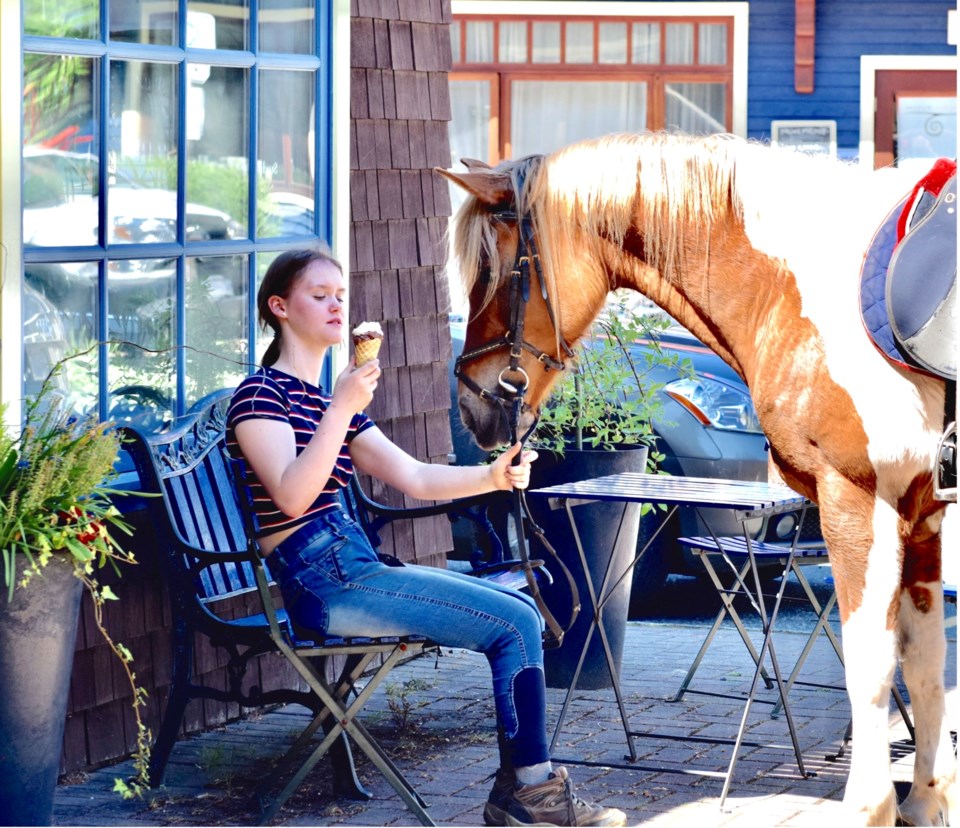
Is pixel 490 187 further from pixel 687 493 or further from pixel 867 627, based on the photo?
pixel 867 627

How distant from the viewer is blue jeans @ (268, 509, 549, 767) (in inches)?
138

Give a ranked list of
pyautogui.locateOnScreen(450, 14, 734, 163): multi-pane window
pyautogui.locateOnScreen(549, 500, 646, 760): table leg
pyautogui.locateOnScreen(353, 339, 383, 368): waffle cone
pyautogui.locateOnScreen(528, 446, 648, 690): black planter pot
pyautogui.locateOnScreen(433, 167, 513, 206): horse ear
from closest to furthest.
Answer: pyautogui.locateOnScreen(353, 339, 383, 368): waffle cone, pyautogui.locateOnScreen(433, 167, 513, 206): horse ear, pyautogui.locateOnScreen(549, 500, 646, 760): table leg, pyautogui.locateOnScreen(528, 446, 648, 690): black planter pot, pyautogui.locateOnScreen(450, 14, 734, 163): multi-pane window

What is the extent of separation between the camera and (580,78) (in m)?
14.5

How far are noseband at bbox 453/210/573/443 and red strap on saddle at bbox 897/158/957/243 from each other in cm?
82

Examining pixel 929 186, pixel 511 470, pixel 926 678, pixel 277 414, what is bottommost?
pixel 926 678

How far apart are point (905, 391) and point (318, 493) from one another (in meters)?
1.32

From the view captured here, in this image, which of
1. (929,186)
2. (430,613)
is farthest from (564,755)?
(929,186)

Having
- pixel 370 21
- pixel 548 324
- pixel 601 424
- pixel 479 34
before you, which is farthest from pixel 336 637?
pixel 479 34

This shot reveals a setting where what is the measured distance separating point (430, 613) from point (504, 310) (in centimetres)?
74

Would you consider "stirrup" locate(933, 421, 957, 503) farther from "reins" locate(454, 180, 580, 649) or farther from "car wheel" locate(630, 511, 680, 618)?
"car wheel" locate(630, 511, 680, 618)

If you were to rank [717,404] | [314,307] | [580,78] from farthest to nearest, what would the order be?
[580,78], [717,404], [314,307]

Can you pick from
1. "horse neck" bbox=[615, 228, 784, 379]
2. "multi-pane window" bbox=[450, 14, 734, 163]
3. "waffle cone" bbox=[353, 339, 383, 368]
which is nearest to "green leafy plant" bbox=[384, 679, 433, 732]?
"waffle cone" bbox=[353, 339, 383, 368]

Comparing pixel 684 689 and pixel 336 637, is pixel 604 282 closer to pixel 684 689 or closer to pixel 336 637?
pixel 336 637

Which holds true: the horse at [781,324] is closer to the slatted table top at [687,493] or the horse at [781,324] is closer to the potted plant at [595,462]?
the slatted table top at [687,493]
